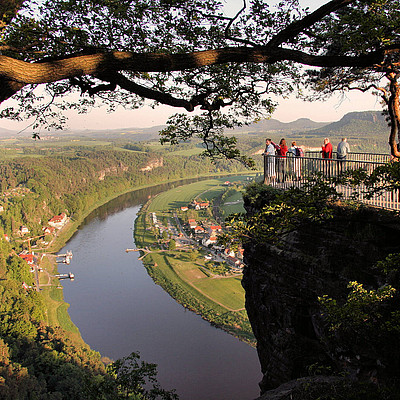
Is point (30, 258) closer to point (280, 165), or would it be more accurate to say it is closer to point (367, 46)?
point (280, 165)

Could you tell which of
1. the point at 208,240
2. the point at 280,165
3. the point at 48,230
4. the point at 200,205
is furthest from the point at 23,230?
the point at 280,165

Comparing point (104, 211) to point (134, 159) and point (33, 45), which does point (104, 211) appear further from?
point (33, 45)

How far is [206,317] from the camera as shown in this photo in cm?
2577

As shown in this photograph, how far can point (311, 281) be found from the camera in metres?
6.27

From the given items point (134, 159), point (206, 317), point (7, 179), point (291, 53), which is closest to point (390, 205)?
point (291, 53)

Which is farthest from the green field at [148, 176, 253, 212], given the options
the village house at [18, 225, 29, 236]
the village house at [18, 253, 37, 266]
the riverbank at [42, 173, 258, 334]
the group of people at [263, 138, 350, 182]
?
the group of people at [263, 138, 350, 182]

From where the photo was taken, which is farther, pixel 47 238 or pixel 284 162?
pixel 47 238

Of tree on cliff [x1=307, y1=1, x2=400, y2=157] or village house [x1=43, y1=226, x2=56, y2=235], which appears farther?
village house [x1=43, y1=226, x2=56, y2=235]

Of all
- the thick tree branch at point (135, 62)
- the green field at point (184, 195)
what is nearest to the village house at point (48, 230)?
the green field at point (184, 195)

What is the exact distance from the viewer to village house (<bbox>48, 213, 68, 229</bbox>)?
58.7 meters

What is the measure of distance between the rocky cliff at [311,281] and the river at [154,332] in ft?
44.6

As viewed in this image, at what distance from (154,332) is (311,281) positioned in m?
20.7

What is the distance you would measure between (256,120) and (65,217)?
205 feet

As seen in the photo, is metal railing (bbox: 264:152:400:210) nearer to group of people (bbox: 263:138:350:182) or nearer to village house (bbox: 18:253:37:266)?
group of people (bbox: 263:138:350:182)
